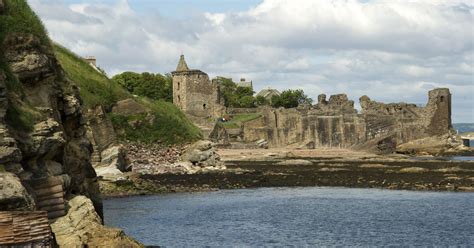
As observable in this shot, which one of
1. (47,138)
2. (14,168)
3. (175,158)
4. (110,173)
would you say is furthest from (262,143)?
(14,168)

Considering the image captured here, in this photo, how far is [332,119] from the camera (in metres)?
123

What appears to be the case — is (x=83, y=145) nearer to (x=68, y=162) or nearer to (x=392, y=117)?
(x=68, y=162)

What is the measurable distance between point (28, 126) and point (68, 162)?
531cm

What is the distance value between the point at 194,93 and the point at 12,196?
113873 millimetres

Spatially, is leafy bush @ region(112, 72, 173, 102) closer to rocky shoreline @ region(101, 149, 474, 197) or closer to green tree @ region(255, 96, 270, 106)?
green tree @ region(255, 96, 270, 106)

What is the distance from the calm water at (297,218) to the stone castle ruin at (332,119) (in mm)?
68006

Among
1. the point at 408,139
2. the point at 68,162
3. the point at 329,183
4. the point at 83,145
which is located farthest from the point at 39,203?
the point at 408,139

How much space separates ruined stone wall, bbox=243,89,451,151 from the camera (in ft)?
387

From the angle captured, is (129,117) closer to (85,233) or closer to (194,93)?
(85,233)

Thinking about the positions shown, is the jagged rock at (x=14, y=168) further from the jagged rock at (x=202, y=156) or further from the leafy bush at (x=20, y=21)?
the jagged rock at (x=202, y=156)

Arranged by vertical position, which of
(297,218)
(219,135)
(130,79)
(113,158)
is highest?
(130,79)

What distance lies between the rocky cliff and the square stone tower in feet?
325

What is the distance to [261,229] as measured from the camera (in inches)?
1351

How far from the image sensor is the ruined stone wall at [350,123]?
11781 cm
